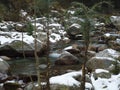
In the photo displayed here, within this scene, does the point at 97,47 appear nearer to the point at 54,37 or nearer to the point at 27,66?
the point at 54,37

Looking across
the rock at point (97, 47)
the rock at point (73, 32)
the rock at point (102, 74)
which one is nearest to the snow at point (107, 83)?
the rock at point (102, 74)

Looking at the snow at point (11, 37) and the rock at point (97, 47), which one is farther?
the snow at point (11, 37)

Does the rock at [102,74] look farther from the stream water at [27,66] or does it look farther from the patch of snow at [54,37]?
the patch of snow at [54,37]

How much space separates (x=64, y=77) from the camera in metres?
9.67

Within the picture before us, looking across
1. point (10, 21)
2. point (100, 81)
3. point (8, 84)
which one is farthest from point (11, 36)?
point (100, 81)

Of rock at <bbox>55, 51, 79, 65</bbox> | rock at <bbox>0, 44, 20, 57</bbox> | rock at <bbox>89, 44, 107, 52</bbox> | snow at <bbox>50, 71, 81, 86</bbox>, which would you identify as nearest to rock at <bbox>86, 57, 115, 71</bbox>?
rock at <bbox>55, 51, 79, 65</bbox>

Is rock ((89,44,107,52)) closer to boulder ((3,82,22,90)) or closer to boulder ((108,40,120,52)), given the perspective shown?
boulder ((108,40,120,52))

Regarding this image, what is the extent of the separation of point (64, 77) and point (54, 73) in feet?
9.59

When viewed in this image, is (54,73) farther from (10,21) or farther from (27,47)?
(10,21)

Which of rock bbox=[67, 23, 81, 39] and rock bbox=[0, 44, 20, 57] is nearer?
rock bbox=[0, 44, 20, 57]

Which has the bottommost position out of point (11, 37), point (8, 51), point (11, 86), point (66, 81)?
point (11, 37)

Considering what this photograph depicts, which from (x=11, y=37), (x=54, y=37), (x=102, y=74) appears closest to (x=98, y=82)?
(x=102, y=74)

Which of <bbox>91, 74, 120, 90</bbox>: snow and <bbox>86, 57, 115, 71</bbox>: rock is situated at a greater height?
<bbox>91, 74, 120, 90</bbox>: snow

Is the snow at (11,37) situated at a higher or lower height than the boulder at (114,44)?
higher
